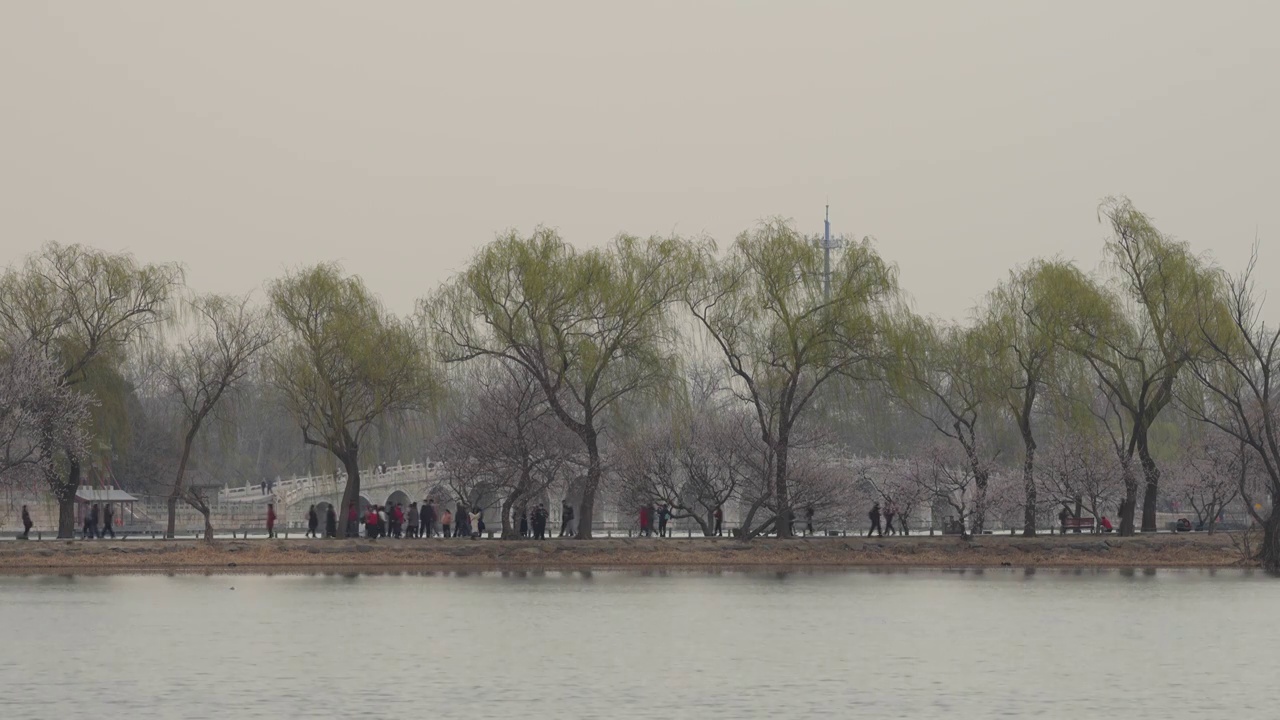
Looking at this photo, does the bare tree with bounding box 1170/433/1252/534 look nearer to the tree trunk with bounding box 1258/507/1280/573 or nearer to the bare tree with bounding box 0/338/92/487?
the tree trunk with bounding box 1258/507/1280/573

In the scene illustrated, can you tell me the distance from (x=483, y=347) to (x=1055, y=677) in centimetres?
3199

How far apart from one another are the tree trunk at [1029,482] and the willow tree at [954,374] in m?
1.21

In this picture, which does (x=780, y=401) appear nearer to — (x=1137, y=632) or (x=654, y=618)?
(x=654, y=618)

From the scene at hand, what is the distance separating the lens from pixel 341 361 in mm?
59781

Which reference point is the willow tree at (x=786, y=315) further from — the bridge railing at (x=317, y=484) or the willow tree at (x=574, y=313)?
the bridge railing at (x=317, y=484)

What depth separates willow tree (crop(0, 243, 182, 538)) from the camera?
5891 centimetres

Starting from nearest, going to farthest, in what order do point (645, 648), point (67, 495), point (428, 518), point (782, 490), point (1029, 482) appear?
point (645, 648), point (782, 490), point (1029, 482), point (67, 495), point (428, 518)

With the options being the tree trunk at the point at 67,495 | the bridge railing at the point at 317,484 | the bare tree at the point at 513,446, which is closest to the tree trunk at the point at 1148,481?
the bare tree at the point at 513,446

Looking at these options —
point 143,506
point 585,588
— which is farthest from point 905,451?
point 585,588

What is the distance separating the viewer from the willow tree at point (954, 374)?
190 ft

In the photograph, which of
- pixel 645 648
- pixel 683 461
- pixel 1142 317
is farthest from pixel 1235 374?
pixel 645 648

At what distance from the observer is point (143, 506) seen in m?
84.3

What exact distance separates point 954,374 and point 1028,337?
11.7 ft

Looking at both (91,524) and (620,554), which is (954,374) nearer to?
(620,554)
